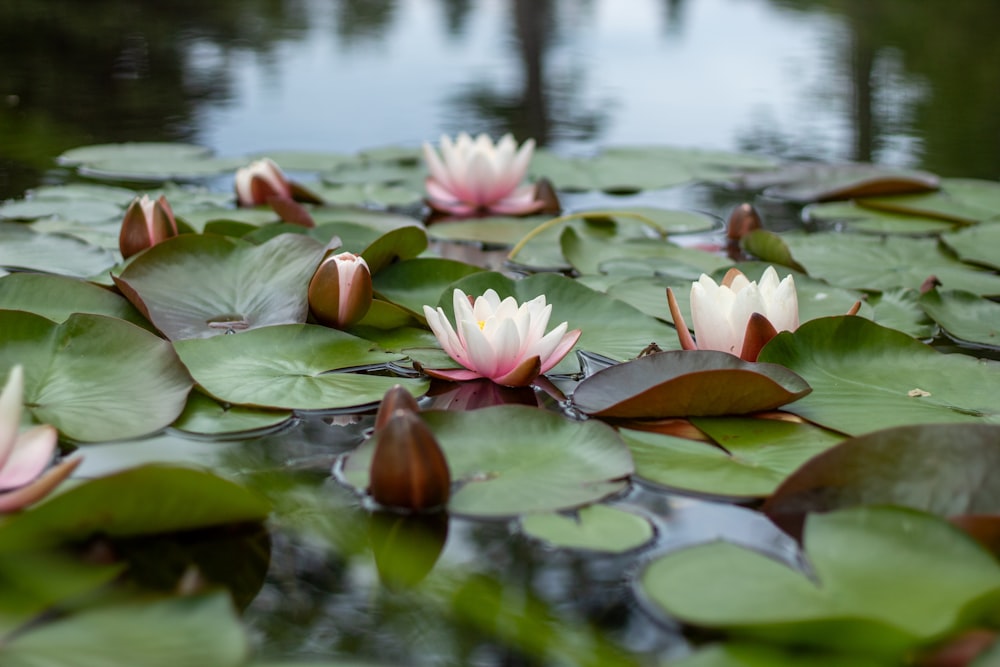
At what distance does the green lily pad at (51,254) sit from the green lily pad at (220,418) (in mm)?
642

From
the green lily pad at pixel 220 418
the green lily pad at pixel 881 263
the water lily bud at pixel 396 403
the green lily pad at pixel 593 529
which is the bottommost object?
the green lily pad at pixel 881 263

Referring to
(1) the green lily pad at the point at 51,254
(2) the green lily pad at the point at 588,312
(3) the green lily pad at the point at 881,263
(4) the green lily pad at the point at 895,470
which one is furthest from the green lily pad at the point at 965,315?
(1) the green lily pad at the point at 51,254

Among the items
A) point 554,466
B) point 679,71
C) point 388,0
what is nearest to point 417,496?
point 554,466

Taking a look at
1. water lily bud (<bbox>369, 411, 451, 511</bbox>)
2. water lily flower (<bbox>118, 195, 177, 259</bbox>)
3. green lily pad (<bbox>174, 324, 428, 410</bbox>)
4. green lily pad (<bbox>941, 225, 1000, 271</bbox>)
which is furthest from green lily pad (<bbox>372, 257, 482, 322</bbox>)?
green lily pad (<bbox>941, 225, 1000, 271</bbox>)

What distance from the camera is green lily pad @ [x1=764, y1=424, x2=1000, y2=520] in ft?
3.20

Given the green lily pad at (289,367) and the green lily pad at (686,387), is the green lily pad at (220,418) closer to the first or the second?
the green lily pad at (289,367)

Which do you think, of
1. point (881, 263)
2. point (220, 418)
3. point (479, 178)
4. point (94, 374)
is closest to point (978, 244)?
point (881, 263)

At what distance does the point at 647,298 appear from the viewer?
1703 mm

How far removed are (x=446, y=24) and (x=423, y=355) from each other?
662cm

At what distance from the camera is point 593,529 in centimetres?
96

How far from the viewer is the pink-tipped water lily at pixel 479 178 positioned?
233 cm

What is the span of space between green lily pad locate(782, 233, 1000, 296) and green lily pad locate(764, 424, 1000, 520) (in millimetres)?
917

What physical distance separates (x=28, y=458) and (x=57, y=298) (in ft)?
1.87

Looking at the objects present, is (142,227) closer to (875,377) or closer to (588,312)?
(588,312)
